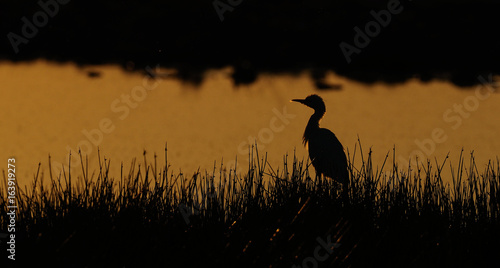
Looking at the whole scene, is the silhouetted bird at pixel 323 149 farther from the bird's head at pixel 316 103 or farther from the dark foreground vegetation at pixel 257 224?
the dark foreground vegetation at pixel 257 224

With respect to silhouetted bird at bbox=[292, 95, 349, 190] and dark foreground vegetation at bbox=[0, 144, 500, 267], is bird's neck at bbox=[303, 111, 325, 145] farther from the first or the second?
dark foreground vegetation at bbox=[0, 144, 500, 267]

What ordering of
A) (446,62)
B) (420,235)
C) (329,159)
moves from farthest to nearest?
(446,62) < (329,159) < (420,235)

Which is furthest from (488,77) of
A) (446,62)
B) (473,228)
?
(473,228)

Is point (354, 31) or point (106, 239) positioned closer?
point (106, 239)

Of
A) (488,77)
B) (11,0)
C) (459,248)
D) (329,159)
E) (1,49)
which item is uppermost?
(11,0)

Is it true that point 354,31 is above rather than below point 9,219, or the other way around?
above

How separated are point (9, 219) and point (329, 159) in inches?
169

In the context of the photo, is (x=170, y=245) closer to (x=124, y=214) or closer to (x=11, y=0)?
(x=124, y=214)

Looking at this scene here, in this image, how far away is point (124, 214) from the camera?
20.5 ft

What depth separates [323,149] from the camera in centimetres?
982

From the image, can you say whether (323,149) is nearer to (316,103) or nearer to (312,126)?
(312,126)

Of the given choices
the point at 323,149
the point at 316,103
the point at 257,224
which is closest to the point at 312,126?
the point at 316,103

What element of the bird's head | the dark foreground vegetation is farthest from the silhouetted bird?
the dark foreground vegetation

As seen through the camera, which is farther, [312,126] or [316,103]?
[316,103]
